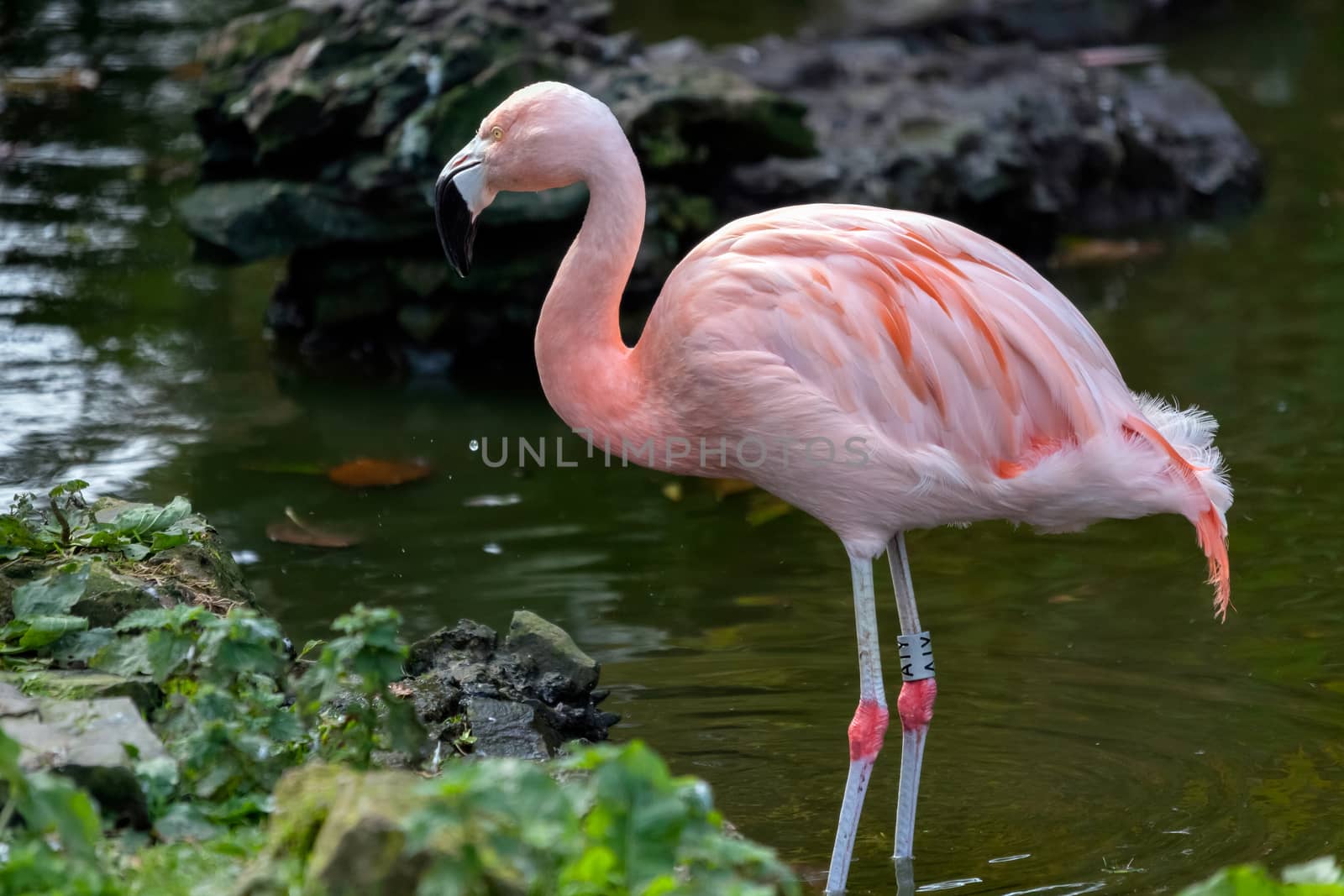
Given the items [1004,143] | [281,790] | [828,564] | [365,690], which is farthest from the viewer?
[1004,143]

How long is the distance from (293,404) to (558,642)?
3.52 metres

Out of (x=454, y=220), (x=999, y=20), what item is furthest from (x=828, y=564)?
(x=999, y=20)

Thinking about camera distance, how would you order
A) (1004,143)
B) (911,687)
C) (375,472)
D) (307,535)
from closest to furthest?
(911,687), (307,535), (375,472), (1004,143)

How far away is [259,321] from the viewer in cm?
888

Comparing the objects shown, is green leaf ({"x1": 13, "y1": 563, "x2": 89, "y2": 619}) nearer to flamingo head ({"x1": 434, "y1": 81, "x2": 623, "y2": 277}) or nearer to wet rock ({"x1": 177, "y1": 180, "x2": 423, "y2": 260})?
flamingo head ({"x1": 434, "y1": 81, "x2": 623, "y2": 277})

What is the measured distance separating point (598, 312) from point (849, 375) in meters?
0.69

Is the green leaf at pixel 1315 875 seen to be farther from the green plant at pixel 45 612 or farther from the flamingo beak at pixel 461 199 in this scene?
the green plant at pixel 45 612

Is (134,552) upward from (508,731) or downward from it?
upward

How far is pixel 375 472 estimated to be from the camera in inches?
272

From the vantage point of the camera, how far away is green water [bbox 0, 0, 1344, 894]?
4.39 meters

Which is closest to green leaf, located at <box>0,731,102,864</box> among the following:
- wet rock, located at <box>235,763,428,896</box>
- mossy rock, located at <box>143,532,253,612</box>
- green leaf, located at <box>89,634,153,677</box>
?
wet rock, located at <box>235,763,428,896</box>

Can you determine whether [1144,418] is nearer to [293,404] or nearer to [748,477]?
[748,477]

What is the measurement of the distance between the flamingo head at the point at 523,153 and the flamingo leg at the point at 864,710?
1.28 m

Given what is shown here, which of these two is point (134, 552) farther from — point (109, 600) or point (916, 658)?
point (916, 658)
